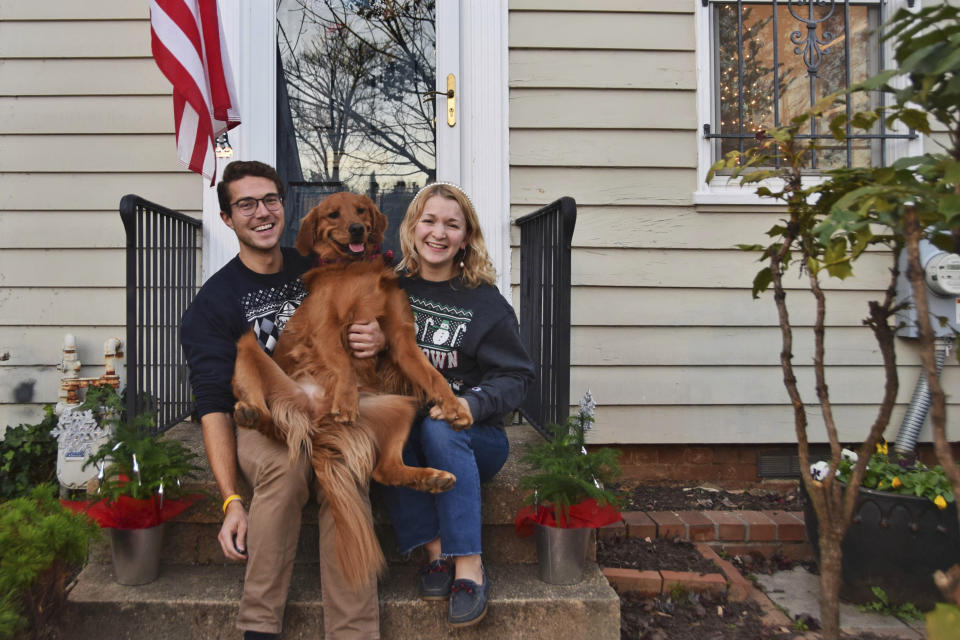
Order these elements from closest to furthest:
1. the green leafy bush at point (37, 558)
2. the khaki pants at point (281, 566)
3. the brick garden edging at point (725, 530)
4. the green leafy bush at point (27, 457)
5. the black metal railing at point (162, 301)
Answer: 1. the green leafy bush at point (37, 558)
2. the khaki pants at point (281, 566)
3. the black metal railing at point (162, 301)
4. the brick garden edging at point (725, 530)
5. the green leafy bush at point (27, 457)

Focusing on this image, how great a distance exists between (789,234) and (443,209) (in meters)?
1.13

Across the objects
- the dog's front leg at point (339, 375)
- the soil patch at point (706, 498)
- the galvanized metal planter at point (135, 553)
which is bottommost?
Answer: the soil patch at point (706, 498)

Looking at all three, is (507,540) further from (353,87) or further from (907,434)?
(353,87)

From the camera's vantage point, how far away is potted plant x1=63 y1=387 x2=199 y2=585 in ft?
6.80

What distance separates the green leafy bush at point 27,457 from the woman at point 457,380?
2112mm

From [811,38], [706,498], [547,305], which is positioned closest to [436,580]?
[547,305]

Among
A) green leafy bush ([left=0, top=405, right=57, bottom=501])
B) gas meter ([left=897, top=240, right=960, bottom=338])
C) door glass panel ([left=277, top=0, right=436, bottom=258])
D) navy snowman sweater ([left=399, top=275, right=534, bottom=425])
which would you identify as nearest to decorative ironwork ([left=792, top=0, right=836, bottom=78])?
gas meter ([left=897, top=240, right=960, bottom=338])

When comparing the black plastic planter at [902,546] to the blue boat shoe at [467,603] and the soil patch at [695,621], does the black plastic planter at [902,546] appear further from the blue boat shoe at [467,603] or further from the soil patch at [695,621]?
the blue boat shoe at [467,603]

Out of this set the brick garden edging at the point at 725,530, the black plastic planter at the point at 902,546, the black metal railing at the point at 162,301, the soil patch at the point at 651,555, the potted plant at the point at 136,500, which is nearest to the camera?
the potted plant at the point at 136,500

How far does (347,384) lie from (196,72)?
1.70 meters

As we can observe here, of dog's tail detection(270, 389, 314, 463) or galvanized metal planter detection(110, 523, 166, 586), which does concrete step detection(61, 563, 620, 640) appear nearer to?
galvanized metal planter detection(110, 523, 166, 586)

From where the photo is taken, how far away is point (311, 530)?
7.43ft

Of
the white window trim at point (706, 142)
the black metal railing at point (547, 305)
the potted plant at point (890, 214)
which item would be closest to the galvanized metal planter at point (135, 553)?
the black metal railing at point (547, 305)

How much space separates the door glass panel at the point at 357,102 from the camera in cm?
364
